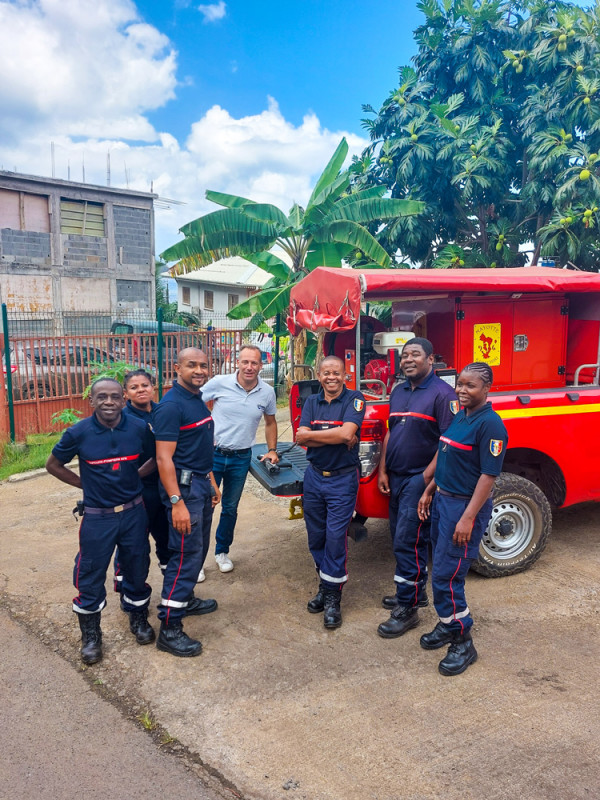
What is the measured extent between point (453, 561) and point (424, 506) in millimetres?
466

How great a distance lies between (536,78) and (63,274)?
49.1ft

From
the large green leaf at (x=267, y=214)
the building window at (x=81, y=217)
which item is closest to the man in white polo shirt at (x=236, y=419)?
the large green leaf at (x=267, y=214)

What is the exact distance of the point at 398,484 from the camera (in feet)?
13.8

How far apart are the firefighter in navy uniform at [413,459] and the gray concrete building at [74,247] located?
1624cm

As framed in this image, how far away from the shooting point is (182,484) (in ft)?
12.7

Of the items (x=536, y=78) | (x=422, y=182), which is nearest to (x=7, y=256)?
(x=422, y=182)

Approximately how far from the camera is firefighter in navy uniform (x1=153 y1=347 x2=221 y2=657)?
12.5 ft

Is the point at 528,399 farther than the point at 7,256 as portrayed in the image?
No

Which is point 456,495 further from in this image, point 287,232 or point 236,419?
point 287,232

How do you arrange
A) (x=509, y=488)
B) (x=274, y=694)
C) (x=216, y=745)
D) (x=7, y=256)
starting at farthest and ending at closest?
(x=7, y=256) → (x=509, y=488) → (x=274, y=694) → (x=216, y=745)

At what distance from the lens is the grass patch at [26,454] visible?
8.34 metres

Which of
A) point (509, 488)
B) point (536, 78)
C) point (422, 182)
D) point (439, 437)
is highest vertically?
point (536, 78)

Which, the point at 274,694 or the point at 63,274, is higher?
the point at 63,274

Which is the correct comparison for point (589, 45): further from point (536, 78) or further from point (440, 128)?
point (440, 128)
